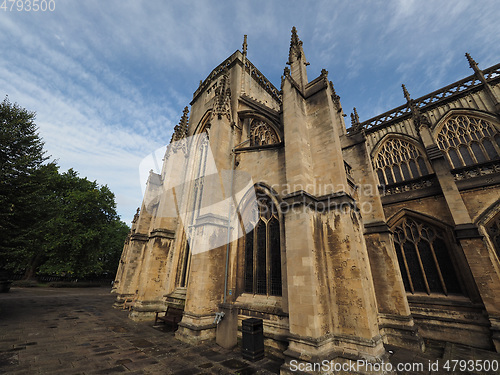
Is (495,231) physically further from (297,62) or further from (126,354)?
(126,354)

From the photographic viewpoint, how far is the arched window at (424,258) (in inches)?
344

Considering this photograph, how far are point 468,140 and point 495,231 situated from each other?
7.27 m

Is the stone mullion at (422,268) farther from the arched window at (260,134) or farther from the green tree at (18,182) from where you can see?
the green tree at (18,182)

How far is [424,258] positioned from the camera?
9359 millimetres

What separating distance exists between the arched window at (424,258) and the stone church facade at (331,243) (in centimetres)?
5

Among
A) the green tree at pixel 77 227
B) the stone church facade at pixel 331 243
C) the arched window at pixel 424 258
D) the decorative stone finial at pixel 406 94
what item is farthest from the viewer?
the green tree at pixel 77 227

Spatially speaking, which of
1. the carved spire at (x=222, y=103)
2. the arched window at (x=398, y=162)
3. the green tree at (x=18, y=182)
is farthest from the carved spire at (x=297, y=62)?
the green tree at (x=18, y=182)

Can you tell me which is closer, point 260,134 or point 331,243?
point 331,243

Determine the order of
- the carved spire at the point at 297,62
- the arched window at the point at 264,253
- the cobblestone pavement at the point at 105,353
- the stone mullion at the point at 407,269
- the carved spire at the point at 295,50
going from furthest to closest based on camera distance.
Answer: the carved spire at the point at 295,50, the stone mullion at the point at 407,269, the carved spire at the point at 297,62, the arched window at the point at 264,253, the cobblestone pavement at the point at 105,353

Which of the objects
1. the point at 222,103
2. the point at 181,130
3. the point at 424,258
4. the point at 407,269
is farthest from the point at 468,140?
the point at 181,130

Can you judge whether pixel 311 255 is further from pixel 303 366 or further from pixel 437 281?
pixel 437 281

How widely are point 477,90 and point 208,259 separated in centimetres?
1920

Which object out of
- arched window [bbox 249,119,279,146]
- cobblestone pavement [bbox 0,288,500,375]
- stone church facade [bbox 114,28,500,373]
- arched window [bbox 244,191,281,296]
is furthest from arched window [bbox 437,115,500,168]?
arched window [bbox 244,191,281,296]

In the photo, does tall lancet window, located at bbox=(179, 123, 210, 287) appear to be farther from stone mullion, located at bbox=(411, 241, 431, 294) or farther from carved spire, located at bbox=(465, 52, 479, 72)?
carved spire, located at bbox=(465, 52, 479, 72)
